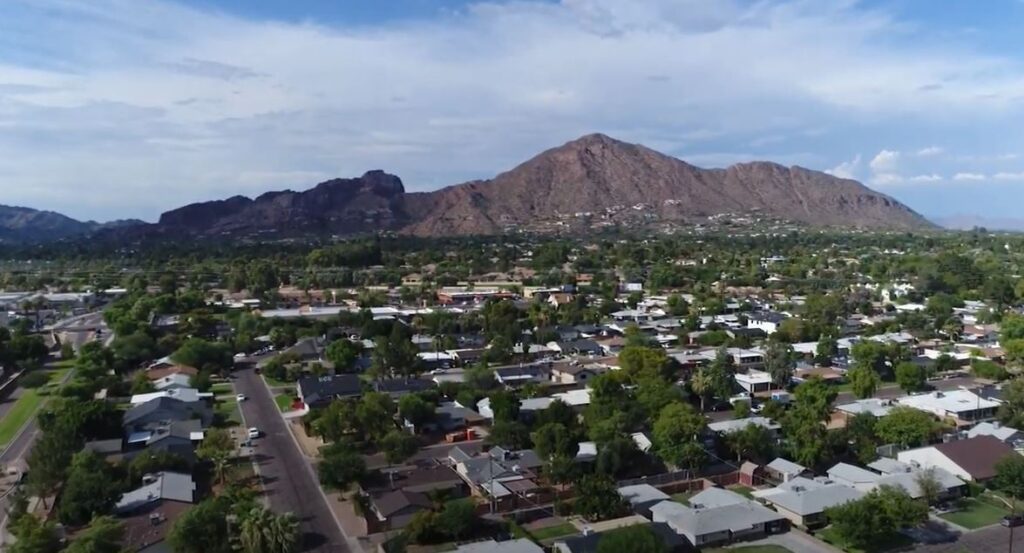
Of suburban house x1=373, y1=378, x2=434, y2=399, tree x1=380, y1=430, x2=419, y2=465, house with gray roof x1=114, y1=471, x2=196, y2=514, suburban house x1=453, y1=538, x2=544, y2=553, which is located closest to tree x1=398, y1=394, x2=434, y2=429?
tree x1=380, y1=430, x2=419, y2=465

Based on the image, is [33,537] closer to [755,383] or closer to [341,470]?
[341,470]

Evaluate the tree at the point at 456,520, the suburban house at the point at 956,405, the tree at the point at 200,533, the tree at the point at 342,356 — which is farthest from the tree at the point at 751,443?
the tree at the point at 342,356

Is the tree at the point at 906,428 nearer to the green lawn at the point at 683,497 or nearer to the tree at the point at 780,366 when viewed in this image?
the green lawn at the point at 683,497

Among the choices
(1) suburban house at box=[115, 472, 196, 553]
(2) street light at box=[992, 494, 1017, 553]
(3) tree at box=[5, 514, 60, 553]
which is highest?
(3) tree at box=[5, 514, 60, 553]

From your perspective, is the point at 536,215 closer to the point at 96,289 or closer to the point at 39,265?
the point at 39,265

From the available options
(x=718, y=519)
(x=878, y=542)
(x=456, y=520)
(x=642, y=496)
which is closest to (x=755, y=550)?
(x=718, y=519)

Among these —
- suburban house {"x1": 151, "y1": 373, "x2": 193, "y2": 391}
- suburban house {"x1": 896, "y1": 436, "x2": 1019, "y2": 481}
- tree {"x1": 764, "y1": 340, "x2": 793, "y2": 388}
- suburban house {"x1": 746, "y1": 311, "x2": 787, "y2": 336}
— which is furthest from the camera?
suburban house {"x1": 746, "y1": 311, "x2": 787, "y2": 336}

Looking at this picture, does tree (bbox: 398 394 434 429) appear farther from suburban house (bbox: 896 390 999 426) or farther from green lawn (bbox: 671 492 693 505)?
suburban house (bbox: 896 390 999 426)
